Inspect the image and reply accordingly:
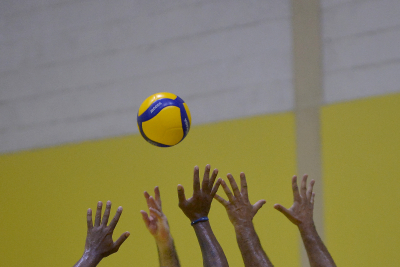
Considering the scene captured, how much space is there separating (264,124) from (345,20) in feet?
4.18

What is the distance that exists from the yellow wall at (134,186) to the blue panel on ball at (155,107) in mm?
1617

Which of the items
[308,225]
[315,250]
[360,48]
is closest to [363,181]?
[360,48]

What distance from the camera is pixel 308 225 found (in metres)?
3.07

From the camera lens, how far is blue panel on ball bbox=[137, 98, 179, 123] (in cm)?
326

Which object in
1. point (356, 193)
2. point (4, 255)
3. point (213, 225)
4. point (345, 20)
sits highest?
point (345, 20)

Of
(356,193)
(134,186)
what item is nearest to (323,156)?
(356,193)

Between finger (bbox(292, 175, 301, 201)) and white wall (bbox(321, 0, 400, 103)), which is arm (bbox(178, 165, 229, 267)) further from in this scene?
white wall (bbox(321, 0, 400, 103))

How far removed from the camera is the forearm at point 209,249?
269 cm

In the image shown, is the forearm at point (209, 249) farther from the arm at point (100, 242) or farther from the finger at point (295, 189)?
the finger at point (295, 189)

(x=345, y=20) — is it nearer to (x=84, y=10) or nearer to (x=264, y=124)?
(x=264, y=124)

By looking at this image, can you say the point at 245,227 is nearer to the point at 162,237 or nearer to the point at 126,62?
the point at 162,237

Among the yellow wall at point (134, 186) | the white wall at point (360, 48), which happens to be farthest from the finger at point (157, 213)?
the white wall at point (360, 48)

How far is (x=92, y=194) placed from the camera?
5.25 meters

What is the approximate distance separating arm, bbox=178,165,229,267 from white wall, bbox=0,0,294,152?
204 cm
